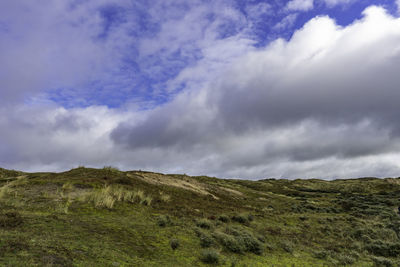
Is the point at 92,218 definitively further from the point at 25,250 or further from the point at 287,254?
the point at 287,254

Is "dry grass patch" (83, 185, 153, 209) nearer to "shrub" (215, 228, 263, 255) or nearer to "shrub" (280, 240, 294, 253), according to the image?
"shrub" (215, 228, 263, 255)

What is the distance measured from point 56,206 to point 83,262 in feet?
27.1

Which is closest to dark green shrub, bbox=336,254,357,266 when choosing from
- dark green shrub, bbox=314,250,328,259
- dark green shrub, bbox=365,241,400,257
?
dark green shrub, bbox=314,250,328,259

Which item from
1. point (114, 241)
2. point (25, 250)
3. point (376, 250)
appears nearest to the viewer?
point (25, 250)

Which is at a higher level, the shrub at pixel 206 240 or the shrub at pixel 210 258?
the shrub at pixel 206 240

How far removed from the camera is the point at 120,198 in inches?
688

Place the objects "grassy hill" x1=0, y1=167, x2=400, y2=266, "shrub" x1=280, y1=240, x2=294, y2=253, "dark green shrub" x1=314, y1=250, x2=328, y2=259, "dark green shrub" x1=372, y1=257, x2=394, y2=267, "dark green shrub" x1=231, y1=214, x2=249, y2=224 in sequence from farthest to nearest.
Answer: "dark green shrub" x1=231, y1=214, x2=249, y2=224 < "shrub" x1=280, y1=240, x2=294, y2=253 < "dark green shrub" x1=314, y1=250, x2=328, y2=259 < "dark green shrub" x1=372, y1=257, x2=394, y2=267 < "grassy hill" x1=0, y1=167, x2=400, y2=266

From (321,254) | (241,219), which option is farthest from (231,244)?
(241,219)

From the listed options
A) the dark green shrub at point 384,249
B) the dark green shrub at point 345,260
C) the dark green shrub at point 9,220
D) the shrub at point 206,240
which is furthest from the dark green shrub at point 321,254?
the dark green shrub at point 9,220

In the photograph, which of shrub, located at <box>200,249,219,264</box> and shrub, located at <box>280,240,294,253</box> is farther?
shrub, located at <box>280,240,294,253</box>

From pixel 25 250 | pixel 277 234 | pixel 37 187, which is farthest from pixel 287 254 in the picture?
pixel 37 187

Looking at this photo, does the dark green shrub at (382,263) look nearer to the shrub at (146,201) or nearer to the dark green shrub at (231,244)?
the dark green shrub at (231,244)

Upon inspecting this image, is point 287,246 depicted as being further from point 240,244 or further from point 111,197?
point 111,197

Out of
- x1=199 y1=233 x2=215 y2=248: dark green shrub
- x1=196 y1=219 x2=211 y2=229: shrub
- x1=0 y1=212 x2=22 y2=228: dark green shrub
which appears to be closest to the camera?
x1=0 y1=212 x2=22 y2=228: dark green shrub
